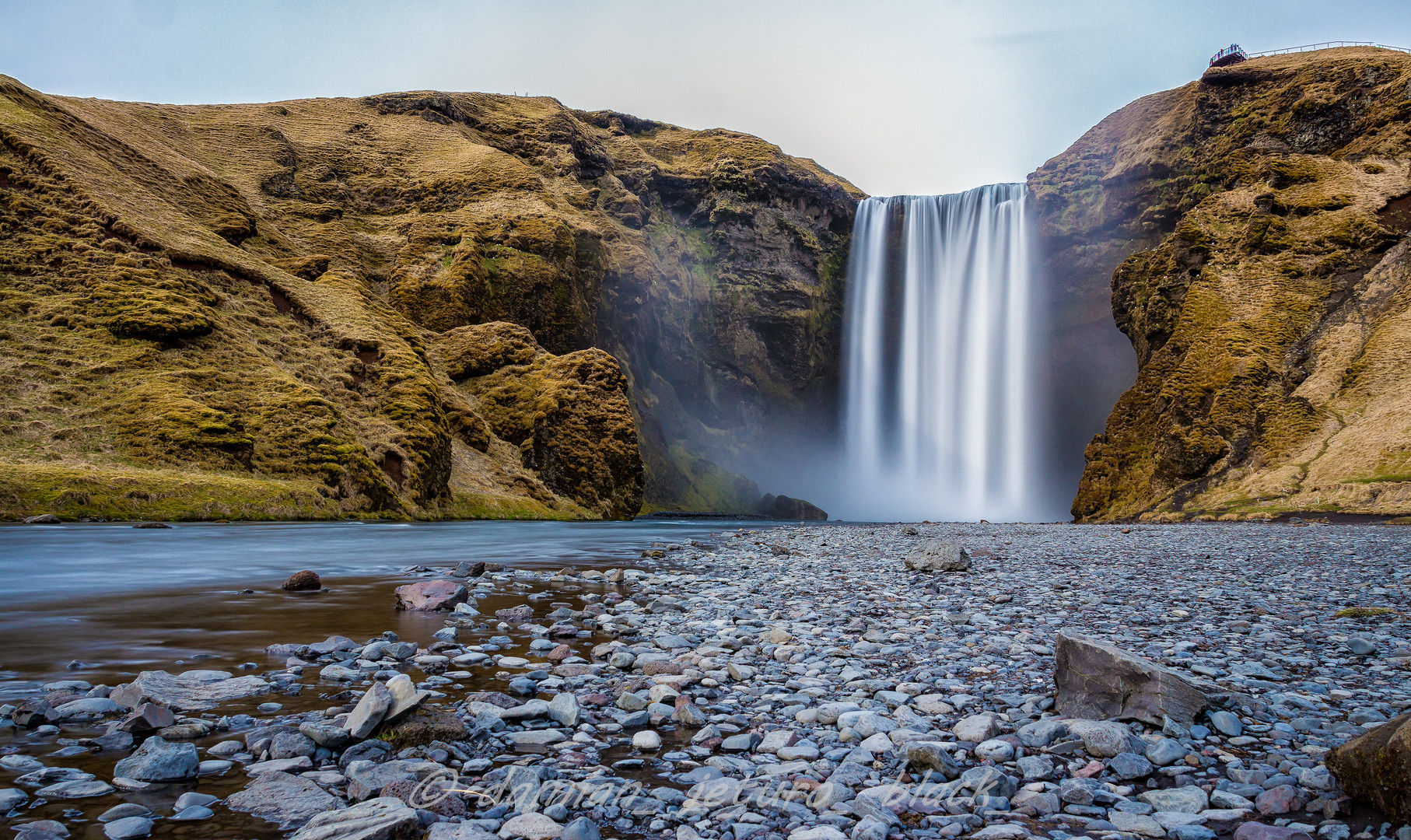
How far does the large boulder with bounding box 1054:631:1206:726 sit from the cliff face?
112ft

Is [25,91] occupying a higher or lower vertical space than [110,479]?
higher

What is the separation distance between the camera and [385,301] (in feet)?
214

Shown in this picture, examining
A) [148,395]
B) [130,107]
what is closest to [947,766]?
[148,395]

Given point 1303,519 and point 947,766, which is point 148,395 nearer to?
point 947,766

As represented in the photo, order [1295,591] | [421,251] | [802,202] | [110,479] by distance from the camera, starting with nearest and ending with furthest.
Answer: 1. [1295,591]
2. [110,479]
3. [421,251]
4. [802,202]

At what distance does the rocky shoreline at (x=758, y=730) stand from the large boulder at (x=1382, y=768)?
80 millimetres

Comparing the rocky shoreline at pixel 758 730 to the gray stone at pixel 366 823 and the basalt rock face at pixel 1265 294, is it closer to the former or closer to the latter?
the gray stone at pixel 366 823

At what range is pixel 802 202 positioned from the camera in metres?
105

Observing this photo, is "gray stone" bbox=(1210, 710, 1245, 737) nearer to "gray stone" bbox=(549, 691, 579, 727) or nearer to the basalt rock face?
"gray stone" bbox=(549, 691, 579, 727)

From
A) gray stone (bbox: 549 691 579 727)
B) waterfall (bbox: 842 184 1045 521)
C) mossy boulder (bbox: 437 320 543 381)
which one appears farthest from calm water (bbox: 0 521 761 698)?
waterfall (bbox: 842 184 1045 521)

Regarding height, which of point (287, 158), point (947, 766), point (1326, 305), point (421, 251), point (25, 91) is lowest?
point (947, 766)

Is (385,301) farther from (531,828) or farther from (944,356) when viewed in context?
(531,828)

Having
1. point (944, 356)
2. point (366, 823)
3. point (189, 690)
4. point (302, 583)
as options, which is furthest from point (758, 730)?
point (944, 356)

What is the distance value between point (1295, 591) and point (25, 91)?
72.8 meters
